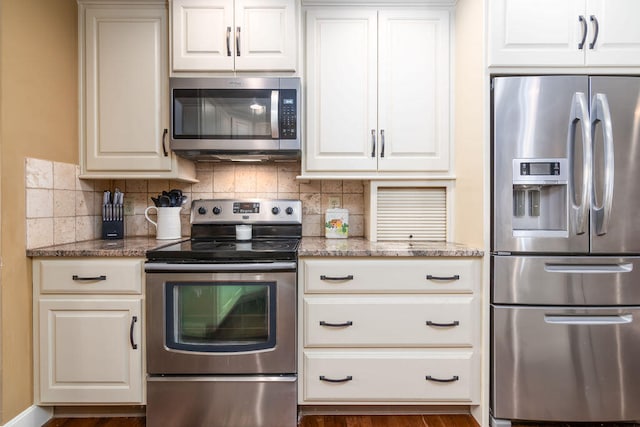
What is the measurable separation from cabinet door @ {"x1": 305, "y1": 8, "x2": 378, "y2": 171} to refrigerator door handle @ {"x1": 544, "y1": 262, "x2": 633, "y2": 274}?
1.08 m

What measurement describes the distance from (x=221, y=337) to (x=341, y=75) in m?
1.54

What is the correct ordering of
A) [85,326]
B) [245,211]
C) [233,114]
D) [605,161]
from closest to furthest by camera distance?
[605,161] → [85,326] → [233,114] → [245,211]

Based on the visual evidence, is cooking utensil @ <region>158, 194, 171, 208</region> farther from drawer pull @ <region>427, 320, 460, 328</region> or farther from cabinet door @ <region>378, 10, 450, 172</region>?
drawer pull @ <region>427, 320, 460, 328</region>

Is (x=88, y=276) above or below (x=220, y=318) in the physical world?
above

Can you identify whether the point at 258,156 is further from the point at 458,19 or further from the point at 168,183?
the point at 458,19

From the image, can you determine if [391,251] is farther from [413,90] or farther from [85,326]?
[85,326]

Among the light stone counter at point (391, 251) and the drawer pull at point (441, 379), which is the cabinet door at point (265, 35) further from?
the drawer pull at point (441, 379)

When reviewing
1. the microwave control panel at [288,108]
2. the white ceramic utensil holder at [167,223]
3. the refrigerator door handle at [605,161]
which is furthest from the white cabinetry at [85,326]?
the refrigerator door handle at [605,161]

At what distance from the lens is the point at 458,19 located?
6.50 ft

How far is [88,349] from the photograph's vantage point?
1731 mm

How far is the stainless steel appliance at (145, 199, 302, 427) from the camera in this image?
5.53 feet

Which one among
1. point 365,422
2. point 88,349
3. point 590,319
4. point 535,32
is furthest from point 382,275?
point 88,349

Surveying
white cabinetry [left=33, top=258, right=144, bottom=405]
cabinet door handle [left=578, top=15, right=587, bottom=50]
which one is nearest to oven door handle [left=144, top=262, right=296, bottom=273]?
white cabinetry [left=33, top=258, right=144, bottom=405]

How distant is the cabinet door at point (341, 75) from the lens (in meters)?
2.02
